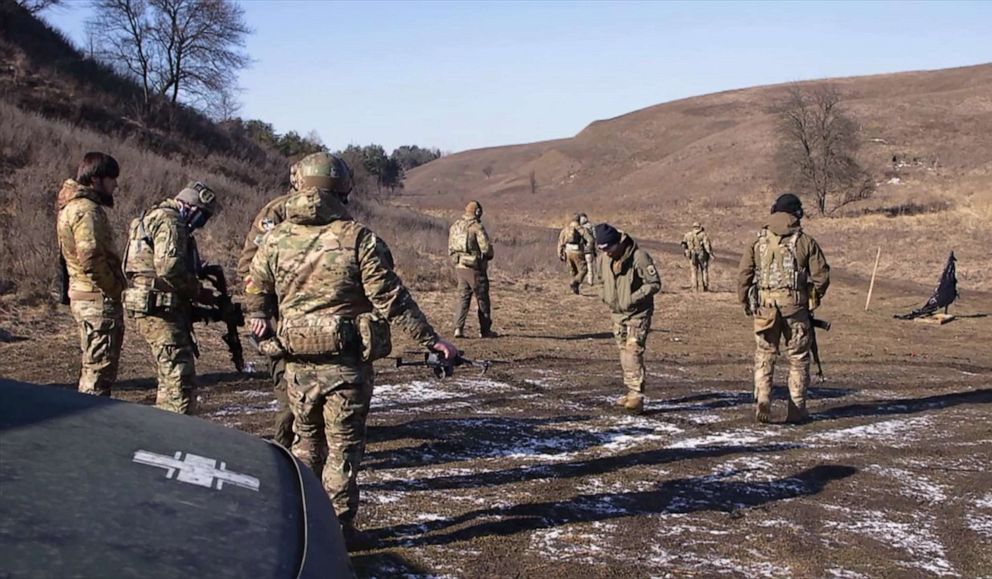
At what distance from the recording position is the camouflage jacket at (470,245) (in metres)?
14.2

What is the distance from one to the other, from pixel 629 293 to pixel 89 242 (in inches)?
187

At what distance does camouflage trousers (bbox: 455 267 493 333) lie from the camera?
14203 mm

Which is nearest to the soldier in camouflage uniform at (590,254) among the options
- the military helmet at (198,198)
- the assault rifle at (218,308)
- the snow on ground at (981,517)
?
the snow on ground at (981,517)

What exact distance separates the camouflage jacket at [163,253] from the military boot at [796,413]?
556 cm

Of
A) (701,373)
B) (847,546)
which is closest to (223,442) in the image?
(847,546)

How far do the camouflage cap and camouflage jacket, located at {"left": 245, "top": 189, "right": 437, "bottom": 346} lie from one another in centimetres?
8

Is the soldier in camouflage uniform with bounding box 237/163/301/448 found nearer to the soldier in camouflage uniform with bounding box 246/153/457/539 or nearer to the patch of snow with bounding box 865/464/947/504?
the soldier in camouflage uniform with bounding box 246/153/457/539

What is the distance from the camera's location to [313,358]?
5.14 meters

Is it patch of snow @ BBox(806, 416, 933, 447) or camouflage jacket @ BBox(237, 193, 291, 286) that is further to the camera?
patch of snow @ BBox(806, 416, 933, 447)

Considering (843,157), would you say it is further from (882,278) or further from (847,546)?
(847,546)

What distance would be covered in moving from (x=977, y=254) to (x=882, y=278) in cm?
613

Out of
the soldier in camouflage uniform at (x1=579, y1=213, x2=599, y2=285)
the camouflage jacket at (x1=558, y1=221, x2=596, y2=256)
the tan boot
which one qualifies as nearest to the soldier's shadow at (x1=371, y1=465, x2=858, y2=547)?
the tan boot

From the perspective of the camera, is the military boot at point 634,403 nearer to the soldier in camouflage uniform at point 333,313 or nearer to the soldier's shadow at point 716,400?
the soldier's shadow at point 716,400

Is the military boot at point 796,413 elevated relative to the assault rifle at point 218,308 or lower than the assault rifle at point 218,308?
lower
